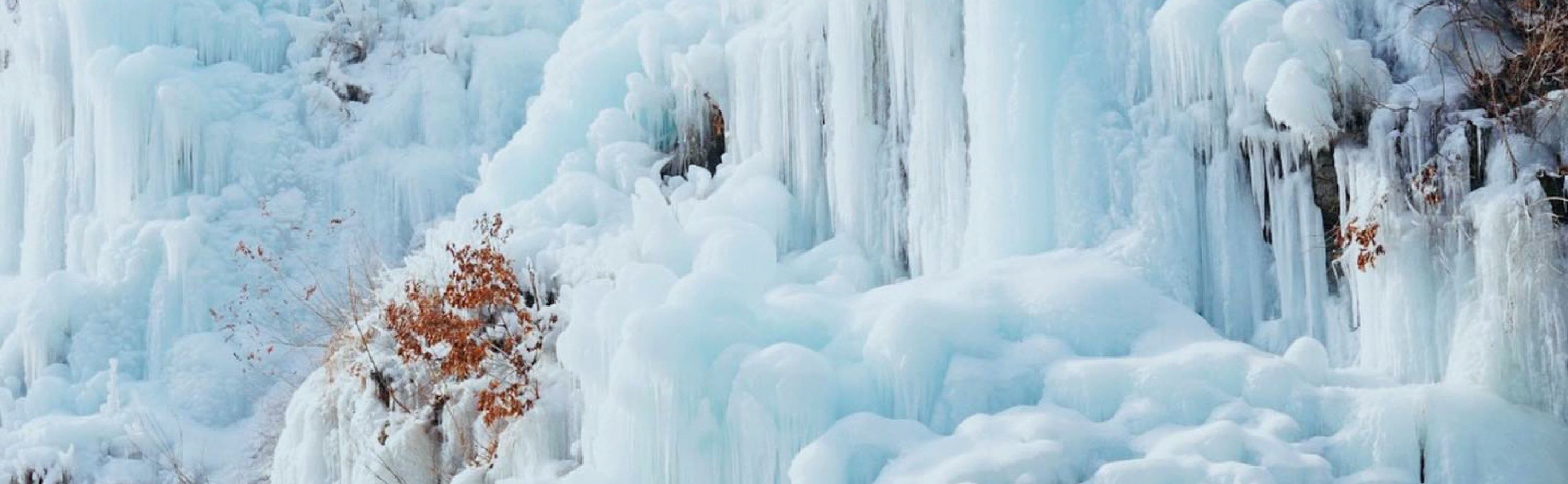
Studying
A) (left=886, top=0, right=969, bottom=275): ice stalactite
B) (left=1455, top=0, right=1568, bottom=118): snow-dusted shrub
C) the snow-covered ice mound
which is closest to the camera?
→ the snow-covered ice mound

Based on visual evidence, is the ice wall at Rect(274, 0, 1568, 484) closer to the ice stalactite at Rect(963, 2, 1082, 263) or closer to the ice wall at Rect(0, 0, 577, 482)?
the ice stalactite at Rect(963, 2, 1082, 263)

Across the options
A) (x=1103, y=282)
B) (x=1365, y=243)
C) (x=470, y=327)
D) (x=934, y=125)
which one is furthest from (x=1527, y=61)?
(x=470, y=327)

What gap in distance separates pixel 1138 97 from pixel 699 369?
2375mm

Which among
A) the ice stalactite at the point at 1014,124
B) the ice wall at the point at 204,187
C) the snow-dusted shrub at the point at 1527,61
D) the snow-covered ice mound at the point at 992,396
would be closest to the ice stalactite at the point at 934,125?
the ice stalactite at the point at 1014,124

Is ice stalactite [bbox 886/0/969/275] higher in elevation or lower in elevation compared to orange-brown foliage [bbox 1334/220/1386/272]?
higher

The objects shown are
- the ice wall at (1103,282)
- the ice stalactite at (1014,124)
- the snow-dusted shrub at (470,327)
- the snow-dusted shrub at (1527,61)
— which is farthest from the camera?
the snow-dusted shrub at (470,327)

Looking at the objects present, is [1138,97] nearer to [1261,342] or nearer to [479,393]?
[1261,342]

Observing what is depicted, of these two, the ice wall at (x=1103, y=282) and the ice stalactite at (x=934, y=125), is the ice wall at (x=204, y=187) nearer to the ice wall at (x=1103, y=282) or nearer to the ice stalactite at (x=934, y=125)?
the ice wall at (x=1103, y=282)

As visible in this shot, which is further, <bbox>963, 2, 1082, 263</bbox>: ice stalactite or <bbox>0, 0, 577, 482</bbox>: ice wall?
<bbox>0, 0, 577, 482</bbox>: ice wall

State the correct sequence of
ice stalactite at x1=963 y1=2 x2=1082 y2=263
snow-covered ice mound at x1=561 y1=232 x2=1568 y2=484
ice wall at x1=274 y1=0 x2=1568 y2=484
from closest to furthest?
1. snow-covered ice mound at x1=561 y1=232 x2=1568 y2=484
2. ice wall at x1=274 y1=0 x2=1568 y2=484
3. ice stalactite at x1=963 y1=2 x2=1082 y2=263

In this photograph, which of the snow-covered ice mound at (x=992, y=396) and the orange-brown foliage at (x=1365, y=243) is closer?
the snow-covered ice mound at (x=992, y=396)

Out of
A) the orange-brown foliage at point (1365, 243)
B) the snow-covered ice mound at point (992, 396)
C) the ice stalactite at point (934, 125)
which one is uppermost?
the ice stalactite at point (934, 125)

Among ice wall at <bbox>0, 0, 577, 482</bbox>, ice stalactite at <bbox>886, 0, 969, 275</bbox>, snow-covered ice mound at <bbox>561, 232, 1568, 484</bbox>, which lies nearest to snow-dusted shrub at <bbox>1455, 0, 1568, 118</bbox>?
snow-covered ice mound at <bbox>561, 232, 1568, 484</bbox>

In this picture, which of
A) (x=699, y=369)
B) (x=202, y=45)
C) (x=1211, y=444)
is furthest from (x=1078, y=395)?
(x=202, y=45)
